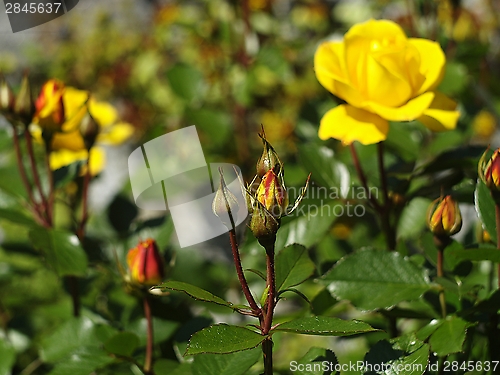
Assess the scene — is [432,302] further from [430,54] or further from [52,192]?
[52,192]

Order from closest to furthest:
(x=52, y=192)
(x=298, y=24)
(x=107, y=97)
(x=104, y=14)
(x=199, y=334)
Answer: (x=199, y=334)
(x=52, y=192)
(x=298, y=24)
(x=107, y=97)
(x=104, y=14)

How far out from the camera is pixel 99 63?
7.93 feet

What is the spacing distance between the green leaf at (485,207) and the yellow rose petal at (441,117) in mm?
75

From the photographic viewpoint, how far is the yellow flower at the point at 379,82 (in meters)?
0.53

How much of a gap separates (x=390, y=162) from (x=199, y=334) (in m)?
0.42

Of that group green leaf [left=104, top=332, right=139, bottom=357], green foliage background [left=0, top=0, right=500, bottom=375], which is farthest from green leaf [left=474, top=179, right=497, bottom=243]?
green leaf [left=104, top=332, right=139, bottom=357]

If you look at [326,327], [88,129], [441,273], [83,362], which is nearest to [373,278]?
[441,273]

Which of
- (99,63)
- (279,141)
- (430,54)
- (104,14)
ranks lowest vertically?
(279,141)

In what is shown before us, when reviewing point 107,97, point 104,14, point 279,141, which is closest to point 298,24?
point 279,141

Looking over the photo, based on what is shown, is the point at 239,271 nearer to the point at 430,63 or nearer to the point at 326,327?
the point at 326,327

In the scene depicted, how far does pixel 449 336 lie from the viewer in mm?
444

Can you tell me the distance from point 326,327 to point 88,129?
0.44 meters

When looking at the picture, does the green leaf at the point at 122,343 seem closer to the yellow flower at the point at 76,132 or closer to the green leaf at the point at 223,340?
the green leaf at the point at 223,340

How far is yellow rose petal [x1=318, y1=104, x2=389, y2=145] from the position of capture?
0.52 metres
